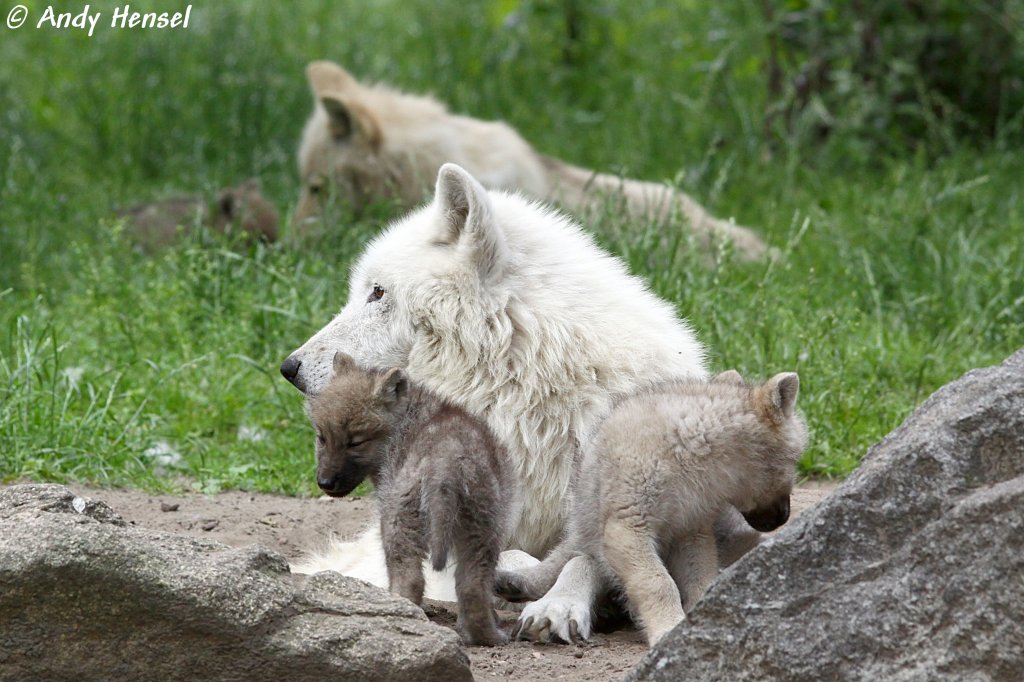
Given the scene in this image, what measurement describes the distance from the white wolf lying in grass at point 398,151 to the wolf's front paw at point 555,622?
5.82 meters

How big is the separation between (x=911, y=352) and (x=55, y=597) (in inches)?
187

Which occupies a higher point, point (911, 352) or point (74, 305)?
point (911, 352)

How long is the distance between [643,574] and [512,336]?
3.53ft

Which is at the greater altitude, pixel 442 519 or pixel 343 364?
pixel 343 364

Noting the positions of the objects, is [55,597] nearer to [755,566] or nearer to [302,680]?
[302,680]

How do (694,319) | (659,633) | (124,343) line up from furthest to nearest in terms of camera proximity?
(124,343) → (694,319) → (659,633)

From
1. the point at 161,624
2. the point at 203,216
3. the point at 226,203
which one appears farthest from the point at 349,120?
the point at 161,624

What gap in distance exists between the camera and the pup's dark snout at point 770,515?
366 cm

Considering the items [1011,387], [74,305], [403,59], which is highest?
[1011,387]

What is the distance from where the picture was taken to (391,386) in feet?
12.6

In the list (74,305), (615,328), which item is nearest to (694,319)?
(615,328)

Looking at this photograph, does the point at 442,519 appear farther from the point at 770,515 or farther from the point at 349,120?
the point at 349,120

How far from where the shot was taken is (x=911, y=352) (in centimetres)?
666

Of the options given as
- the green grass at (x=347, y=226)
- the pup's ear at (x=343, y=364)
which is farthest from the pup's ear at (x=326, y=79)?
the pup's ear at (x=343, y=364)
